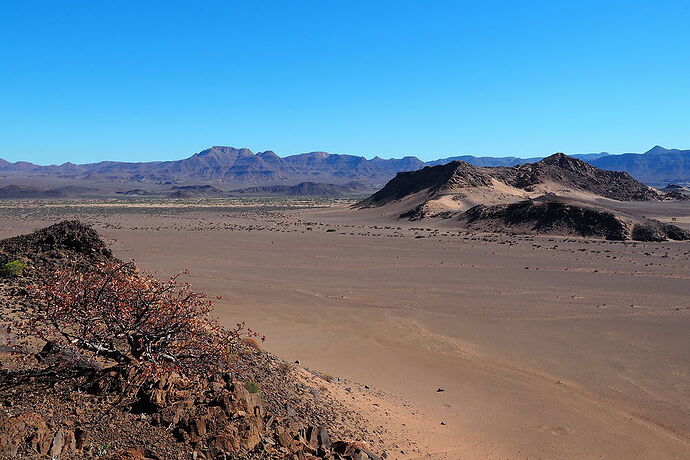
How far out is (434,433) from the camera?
9633mm

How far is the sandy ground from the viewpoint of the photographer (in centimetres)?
1017

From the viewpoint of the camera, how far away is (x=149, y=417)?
23.0 feet

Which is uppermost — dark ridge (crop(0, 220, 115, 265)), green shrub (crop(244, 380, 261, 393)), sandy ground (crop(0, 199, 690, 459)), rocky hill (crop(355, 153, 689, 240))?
rocky hill (crop(355, 153, 689, 240))

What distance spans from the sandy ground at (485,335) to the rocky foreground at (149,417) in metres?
→ 1.87

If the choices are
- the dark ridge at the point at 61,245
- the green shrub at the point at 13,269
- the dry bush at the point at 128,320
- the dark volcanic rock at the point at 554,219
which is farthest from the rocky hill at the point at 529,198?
the dry bush at the point at 128,320

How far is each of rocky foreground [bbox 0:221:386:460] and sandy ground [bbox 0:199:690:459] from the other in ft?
6.13

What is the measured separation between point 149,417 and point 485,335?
40.6 feet

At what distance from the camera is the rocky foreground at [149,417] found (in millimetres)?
6367

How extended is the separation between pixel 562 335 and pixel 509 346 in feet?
7.60

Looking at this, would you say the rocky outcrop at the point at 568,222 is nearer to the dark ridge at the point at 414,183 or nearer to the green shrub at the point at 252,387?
the dark ridge at the point at 414,183

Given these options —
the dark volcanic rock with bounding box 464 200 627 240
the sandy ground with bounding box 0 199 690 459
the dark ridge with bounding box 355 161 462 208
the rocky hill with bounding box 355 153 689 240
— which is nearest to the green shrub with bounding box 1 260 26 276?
the sandy ground with bounding box 0 199 690 459

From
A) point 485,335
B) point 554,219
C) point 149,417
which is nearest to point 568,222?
point 554,219

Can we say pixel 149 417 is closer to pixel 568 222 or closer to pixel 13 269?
pixel 13 269

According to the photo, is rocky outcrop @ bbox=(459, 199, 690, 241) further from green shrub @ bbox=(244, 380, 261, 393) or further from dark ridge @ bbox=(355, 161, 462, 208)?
green shrub @ bbox=(244, 380, 261, 393)
